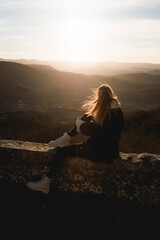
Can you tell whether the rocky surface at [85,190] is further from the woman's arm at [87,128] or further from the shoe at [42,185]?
the woman's arm at [87,128]

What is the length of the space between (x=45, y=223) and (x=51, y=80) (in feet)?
164

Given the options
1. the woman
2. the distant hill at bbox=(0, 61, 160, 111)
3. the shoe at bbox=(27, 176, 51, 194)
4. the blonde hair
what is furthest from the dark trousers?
the distant hill at bbox=(0, 61, 160, 111)

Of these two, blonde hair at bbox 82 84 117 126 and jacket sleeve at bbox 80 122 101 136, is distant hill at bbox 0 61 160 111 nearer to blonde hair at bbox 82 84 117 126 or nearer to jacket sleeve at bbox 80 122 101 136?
jacket sleeve at bbox 80 122 101 136

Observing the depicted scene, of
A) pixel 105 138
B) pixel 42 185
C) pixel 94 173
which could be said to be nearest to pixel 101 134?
pixel 105 138

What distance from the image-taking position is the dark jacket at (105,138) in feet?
8.92

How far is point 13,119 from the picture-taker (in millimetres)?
11203

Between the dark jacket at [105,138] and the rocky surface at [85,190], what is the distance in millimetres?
122

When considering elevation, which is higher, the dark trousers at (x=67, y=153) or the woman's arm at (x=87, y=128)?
the woman's arm at (x=87, y=128)

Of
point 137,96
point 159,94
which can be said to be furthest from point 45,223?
point 159,94

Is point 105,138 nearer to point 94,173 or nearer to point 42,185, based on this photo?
point 94,173

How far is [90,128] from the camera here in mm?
2818

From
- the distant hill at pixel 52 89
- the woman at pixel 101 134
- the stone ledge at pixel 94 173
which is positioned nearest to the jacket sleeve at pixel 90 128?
the woman at pixel 101 134

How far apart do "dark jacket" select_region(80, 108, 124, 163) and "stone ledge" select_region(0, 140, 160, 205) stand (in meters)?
0.12

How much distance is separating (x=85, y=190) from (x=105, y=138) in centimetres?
68
